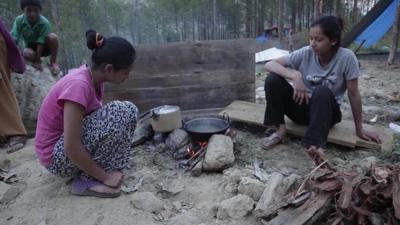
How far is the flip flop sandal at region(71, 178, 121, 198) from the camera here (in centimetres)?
210

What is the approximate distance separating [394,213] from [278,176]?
68 cm

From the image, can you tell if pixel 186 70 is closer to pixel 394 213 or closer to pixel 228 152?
pixel 228 152

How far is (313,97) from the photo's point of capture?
2.41 meters

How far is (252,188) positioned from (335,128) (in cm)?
120

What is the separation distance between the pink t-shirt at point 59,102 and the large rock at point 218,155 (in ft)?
2.85

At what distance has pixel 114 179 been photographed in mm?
2170

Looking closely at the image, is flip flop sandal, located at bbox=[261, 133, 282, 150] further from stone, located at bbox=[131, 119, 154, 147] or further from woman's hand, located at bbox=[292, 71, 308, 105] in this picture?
stone, located at bbox=[131, 119, 154, 147]

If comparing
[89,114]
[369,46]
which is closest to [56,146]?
[89,114]

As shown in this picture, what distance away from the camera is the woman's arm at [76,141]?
5.90 ft

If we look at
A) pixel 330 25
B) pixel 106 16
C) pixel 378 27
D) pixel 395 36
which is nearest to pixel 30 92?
pixel 330 25

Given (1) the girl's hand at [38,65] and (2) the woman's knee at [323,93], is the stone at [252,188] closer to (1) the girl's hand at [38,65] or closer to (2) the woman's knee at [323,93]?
(2) the woman's knee at [323,93]

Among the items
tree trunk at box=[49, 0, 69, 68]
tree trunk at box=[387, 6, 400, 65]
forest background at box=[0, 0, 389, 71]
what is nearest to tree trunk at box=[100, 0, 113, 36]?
forest background at box=[0, 0, 389, 71]

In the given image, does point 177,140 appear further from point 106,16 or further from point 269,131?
point 106,16

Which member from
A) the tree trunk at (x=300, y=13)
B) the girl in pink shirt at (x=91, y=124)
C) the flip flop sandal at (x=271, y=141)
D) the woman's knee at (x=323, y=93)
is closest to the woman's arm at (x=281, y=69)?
the woman's knee at (x=323, y=93)
